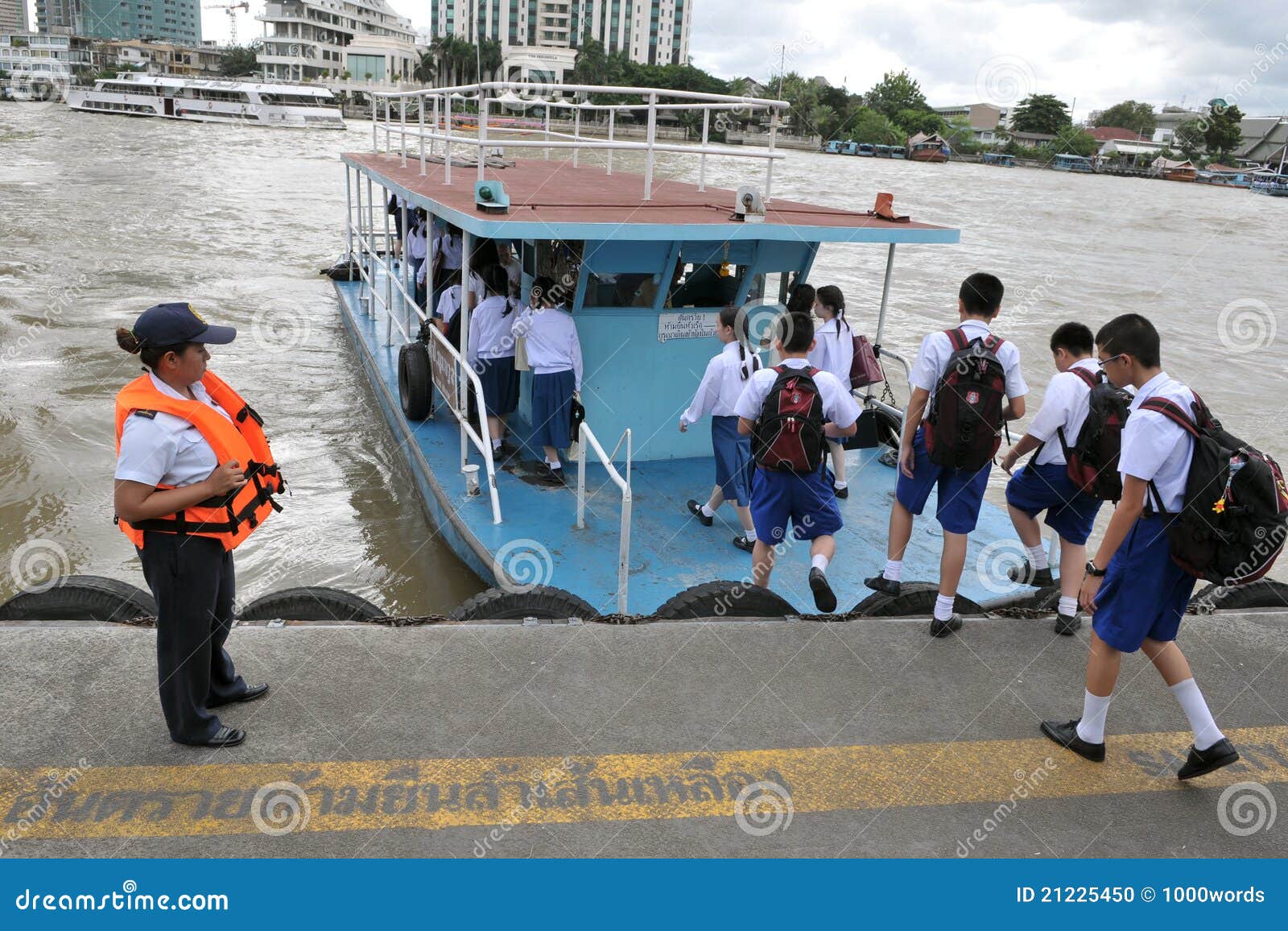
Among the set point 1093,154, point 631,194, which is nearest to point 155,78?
point 1093,154

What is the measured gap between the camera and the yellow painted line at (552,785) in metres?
3.05

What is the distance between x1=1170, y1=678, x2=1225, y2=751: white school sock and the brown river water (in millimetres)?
4719

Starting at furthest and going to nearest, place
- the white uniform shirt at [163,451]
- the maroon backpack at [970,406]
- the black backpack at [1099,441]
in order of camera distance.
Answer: the black backpack at [1099,441] → the maroon backpack at [970,406] → the white uniform shirt at [163,451]

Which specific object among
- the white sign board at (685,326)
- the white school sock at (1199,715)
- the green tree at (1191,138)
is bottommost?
the white school sock at (1199,715)

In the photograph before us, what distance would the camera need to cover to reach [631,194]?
323 inches

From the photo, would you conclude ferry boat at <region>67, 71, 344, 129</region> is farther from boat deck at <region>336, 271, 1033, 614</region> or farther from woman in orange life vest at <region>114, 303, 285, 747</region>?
woman in orange life vest at <region>114, 303, 285, 747</region>

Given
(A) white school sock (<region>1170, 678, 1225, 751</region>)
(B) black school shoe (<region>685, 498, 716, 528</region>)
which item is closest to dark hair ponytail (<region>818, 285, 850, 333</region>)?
(B) black school shoe (<region>685, 498, 716, 528</region>)

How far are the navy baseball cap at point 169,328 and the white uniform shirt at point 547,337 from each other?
357 cm

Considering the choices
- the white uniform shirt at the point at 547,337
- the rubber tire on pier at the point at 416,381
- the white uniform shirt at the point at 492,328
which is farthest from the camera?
Result: the rubber tire on pier at the point at 416,381

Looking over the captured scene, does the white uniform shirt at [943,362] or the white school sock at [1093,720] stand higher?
the white uniform shirt at [943,362]

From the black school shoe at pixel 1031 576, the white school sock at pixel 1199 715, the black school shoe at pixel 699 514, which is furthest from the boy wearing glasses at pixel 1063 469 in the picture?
the black school shoe at pixel 699 514

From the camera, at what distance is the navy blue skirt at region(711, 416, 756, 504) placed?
5.86m

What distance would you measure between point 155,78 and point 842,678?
97.4 meters

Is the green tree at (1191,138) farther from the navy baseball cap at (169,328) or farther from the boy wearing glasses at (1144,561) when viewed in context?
the navy baseball cap at (169,328)
